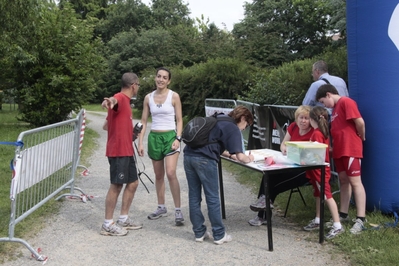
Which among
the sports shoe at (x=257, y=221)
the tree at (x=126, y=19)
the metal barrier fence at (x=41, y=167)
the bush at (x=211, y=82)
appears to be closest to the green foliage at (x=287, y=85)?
the bush at (x=211, y=82)

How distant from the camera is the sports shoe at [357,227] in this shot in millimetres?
5143

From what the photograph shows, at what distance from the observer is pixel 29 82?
1836 cm

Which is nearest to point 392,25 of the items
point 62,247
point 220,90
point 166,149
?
point 166,149

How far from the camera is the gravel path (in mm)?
4629

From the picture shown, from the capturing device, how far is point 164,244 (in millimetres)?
5145

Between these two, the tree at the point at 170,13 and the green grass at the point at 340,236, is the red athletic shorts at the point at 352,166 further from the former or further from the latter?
the tree at the point at 170,13

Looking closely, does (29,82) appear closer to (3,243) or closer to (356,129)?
(3,243)

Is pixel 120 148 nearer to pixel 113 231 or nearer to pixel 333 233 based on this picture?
pixel 113 231

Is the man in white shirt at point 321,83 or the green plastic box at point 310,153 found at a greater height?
the man in white shirt at point 321,83

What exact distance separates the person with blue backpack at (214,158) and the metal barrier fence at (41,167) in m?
1.70

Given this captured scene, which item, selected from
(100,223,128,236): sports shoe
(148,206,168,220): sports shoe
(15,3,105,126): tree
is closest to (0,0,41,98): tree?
(15,3,105,126): tree

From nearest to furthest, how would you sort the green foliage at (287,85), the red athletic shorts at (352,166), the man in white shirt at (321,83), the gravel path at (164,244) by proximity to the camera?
the gravel path at (164,244), the red athletic shorts at (352,166), the man in white shirt at (321,83), the green foliage at (287,85)

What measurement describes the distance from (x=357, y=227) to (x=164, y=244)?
84.1 inches

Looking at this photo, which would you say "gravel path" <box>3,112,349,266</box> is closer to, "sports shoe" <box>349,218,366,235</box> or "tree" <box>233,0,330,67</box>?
"sports shoe" <box>349,218,366,235</box>
